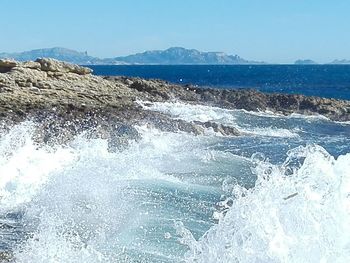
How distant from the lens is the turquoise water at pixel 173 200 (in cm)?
620

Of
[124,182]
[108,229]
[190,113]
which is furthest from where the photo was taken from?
[190,113]

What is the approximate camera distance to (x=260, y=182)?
7078 millimetres

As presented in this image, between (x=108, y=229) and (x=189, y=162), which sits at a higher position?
(x=108, y=229)

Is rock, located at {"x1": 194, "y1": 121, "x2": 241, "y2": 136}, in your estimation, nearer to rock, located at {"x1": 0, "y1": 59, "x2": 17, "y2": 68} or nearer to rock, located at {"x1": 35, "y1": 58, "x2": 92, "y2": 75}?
rock, located at {"x1": 35, "y1": 58, "x2": 92, "y2": 75}

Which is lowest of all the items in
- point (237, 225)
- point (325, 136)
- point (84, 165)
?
point (325, 136)

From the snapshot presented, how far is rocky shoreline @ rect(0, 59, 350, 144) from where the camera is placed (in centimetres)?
2298

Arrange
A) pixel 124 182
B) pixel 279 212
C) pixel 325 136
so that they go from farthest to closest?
pixel 325 136, pixel 124 182, pixel 279 212

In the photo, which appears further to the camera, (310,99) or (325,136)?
(310,99)

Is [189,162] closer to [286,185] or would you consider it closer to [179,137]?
[179,137]

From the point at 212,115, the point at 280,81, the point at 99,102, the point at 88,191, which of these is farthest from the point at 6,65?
the point at 280,81

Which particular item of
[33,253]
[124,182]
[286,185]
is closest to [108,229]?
[33,253]

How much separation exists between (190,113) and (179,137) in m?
7.46

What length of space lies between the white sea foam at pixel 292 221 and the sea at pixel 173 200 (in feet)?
0.03

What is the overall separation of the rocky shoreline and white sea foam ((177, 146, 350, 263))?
44.9ft
